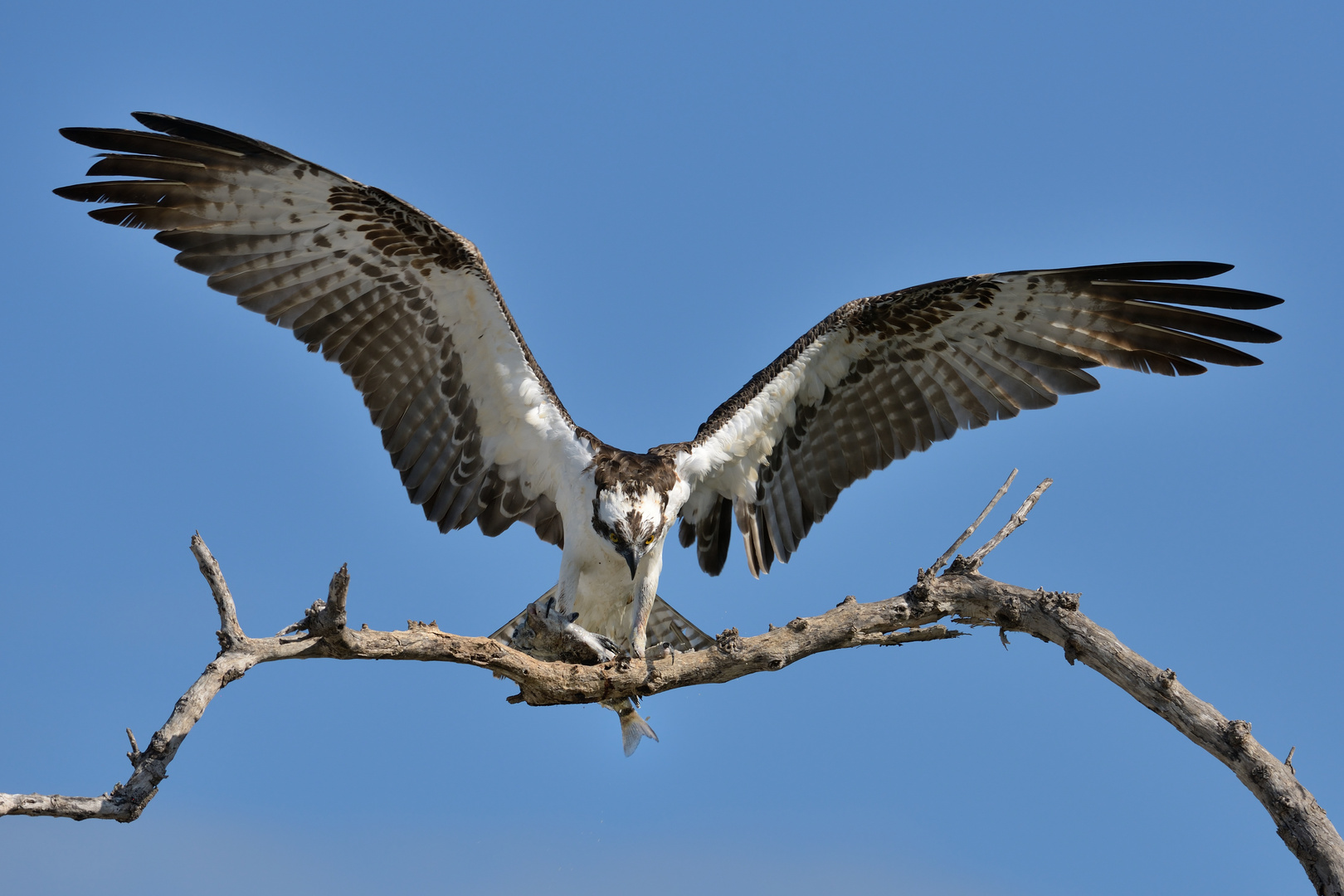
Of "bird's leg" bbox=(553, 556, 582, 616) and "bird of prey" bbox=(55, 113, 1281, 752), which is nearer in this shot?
"bird of prey" bbox=(55, 113, 1281, 752)

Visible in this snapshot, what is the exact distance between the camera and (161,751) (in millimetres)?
4801

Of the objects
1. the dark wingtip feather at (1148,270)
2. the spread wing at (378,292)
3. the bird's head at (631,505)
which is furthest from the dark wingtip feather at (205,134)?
the dark wingtip feather at (1148,270)

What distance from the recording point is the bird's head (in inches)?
287

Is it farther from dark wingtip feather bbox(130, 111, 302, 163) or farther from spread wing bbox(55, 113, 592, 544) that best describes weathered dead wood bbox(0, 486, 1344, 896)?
dark wingtip feather bbox(130, 111, 302, 163)

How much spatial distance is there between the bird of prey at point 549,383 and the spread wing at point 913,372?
0.05 feet

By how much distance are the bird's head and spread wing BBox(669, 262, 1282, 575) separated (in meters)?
0.64

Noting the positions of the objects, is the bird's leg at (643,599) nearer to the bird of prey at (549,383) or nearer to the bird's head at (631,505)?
the bird of prey at (549,383)

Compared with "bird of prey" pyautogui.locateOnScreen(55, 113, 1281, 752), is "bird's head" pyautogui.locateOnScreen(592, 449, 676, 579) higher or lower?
lower

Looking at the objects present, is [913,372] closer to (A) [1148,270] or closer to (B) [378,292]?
(A) [1148,270]

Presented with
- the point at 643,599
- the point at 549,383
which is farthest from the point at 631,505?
the point at 549,383

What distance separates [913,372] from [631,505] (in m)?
2.80

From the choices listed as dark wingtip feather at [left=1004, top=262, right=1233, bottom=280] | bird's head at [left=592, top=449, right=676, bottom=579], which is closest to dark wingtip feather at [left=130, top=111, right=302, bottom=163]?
bird's head at [left=592, top=449, right=676, bottom=579]

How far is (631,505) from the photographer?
734cm

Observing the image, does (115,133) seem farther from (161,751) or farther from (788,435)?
(788,435)
